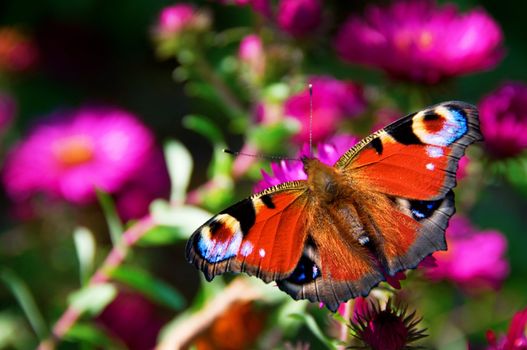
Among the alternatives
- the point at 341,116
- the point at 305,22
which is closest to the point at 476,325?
the point at 341,116

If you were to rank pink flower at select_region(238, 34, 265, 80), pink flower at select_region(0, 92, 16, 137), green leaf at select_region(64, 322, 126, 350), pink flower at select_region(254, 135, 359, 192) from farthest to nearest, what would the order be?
pink flower at select_region(0, 92, 16, 137) < pink flower at select_region(238, 34, 265, 80) < green leaf at select_region(64, 322, 126, 350) < pink flower at select_region(254, 135, 359, 192)

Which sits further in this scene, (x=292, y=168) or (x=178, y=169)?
(x=178, y=169)

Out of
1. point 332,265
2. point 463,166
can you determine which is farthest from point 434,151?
point 463,166

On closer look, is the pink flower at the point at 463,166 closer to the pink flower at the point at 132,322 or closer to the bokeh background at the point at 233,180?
the bokeh background at the point at 233,180

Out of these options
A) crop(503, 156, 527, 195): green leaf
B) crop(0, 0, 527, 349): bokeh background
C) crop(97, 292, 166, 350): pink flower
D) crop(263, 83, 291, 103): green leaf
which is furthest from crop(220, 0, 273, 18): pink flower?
crop(97, 292, 166, 350): pink flower

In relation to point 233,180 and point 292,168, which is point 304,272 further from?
point 233,180

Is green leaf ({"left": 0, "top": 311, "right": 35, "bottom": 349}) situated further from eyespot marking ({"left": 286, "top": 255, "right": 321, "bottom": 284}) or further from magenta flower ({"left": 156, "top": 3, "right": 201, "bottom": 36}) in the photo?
eyespot marking ({"left": 286, "top": 255, "right": 321, "bottom": 284})
